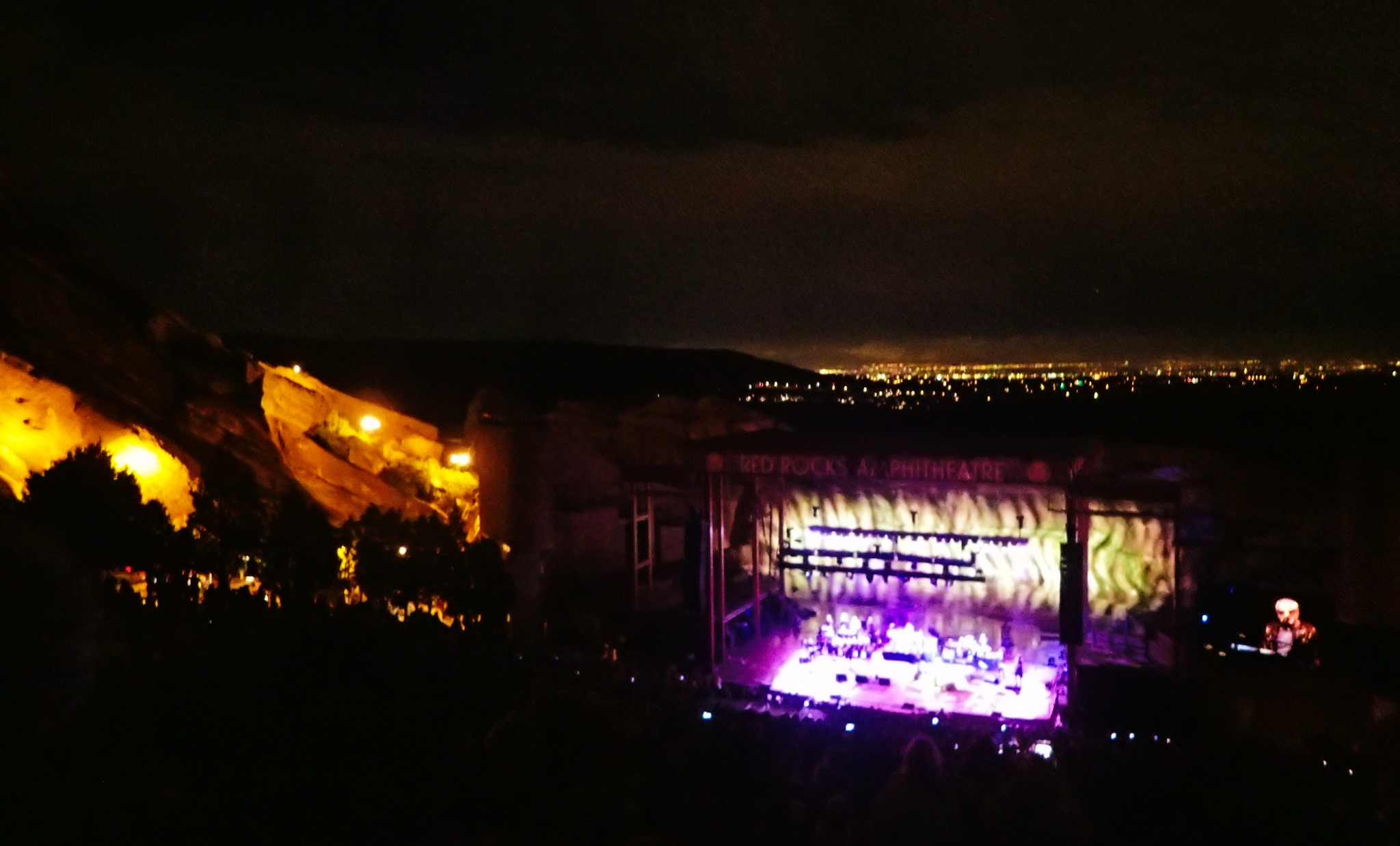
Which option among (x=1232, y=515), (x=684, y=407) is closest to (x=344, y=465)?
(x=684, y=407)

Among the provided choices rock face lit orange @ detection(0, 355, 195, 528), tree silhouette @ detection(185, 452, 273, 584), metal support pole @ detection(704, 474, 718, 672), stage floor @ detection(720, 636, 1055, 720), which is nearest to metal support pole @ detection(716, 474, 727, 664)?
metal support pole @ detection(704, 474, 718, 672)

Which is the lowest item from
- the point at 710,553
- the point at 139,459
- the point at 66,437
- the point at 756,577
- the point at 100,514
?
the point at 756,577

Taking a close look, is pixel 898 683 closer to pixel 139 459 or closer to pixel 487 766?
pixel 487 766

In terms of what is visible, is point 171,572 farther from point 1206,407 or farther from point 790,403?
point 1206,407

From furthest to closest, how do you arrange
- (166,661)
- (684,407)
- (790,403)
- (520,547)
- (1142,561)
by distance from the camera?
(790,403), (684,407), (520,547), (1142,561), (166,661)

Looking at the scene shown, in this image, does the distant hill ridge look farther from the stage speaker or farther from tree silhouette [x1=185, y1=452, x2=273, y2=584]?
the stage speaker

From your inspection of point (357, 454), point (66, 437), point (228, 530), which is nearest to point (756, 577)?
point (228, 530)
